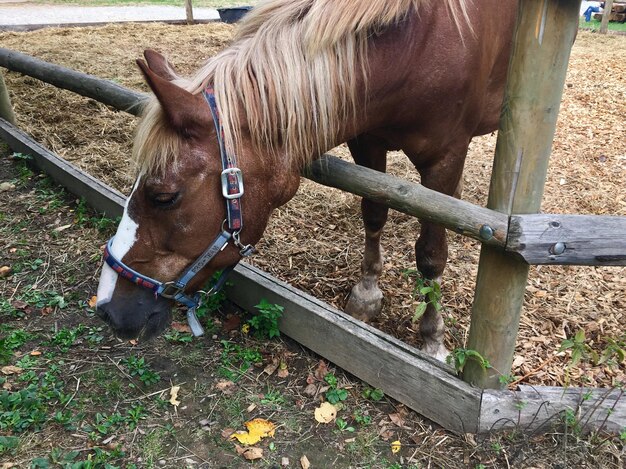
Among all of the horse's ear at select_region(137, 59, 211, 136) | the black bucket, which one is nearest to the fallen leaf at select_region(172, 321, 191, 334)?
the horse's ear at select_region(137, 59, 211, 136)

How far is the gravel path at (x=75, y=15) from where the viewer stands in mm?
10109

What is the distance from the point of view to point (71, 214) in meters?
3.66

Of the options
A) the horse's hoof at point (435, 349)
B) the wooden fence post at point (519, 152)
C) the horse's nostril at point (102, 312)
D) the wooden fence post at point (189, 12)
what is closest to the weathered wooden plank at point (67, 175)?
the horse's nostril at point (102, 312)

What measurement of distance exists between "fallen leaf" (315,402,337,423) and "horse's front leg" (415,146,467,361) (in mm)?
665

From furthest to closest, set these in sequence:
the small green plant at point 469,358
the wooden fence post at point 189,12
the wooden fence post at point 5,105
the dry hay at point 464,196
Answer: the wooden fence post at point 189,12 < the wooden fence post at point 5,105 < the dry hay at point 464,196 < the small green plant at point 469,358

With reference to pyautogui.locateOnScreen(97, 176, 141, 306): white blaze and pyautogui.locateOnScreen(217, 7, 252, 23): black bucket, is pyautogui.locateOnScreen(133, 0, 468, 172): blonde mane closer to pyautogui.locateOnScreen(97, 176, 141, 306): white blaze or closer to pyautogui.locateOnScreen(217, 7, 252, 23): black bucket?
pyautogui.locateOnScreen(97, 176, 141, 306): white blaze

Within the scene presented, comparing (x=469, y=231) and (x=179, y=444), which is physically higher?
(x=469, y=231)

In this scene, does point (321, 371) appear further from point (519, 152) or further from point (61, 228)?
point (61, 228)

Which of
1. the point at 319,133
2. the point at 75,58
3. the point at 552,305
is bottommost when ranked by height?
the point at 552,305

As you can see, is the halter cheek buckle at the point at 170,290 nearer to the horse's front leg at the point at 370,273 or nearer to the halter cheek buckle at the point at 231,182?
the halter cheek buckle at the point at 231,182

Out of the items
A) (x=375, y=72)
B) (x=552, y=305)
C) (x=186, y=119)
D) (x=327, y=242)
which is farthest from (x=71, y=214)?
(x=552, y=305)

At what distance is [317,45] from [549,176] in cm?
331

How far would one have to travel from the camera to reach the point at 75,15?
11953mm

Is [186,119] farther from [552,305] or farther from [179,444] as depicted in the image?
[552,305]
